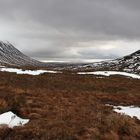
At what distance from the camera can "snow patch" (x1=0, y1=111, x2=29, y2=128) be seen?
20.7 meters

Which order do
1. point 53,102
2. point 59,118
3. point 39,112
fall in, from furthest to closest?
point 53,102 → point 39,112 → point 59,118

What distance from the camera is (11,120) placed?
2159 centimetres

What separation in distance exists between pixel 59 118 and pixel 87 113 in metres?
2.94

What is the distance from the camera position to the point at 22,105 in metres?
24.9

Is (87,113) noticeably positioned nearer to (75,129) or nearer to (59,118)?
(59,118)

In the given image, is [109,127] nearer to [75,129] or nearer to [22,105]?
[75,129]

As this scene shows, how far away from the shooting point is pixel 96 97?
122 feet

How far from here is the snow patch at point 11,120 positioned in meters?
20.7

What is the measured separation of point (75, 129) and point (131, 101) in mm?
18497

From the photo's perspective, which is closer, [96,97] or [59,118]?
[59,118]

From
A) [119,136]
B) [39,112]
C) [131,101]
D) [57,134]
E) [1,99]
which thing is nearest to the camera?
[57,134]

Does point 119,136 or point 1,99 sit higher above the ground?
point 1,99

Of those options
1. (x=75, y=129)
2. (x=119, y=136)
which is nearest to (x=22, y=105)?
(x=75, y=129)

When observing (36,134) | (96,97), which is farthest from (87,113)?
(96,97)
